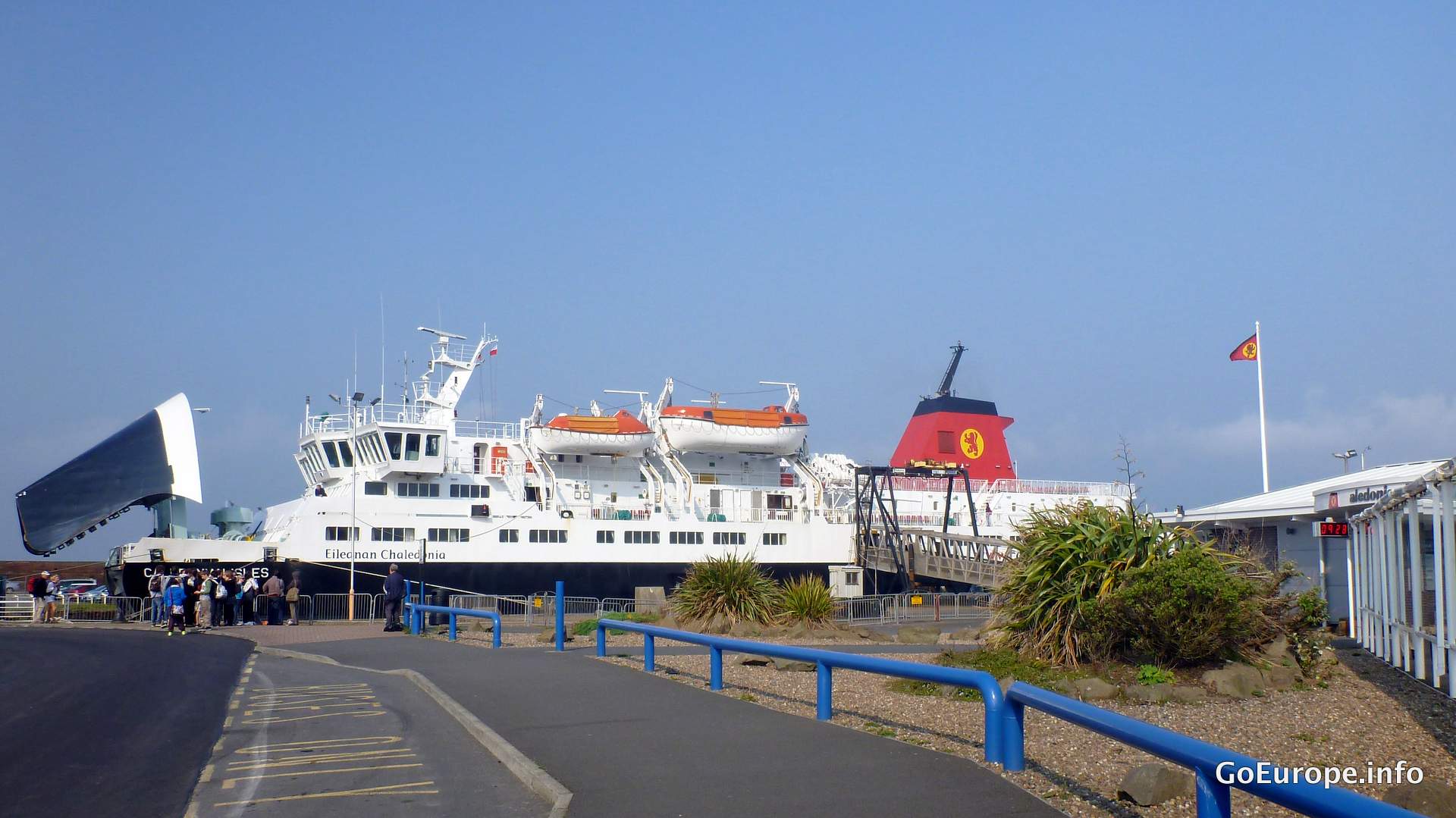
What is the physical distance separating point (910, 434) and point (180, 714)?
41.6 meters

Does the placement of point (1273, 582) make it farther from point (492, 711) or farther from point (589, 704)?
point (492, 711)

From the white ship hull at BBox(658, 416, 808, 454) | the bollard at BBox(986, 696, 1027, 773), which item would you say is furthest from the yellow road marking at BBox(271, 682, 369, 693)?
the white ship hull at BBox(658, 416, 808, 454)

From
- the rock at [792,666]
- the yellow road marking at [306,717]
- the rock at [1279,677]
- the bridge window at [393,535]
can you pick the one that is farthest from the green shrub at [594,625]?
the bridge window at [393,535]

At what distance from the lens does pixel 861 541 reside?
41000 mm

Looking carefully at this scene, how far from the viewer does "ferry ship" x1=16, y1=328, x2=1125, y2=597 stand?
32938 mm

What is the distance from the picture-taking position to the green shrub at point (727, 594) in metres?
21.1

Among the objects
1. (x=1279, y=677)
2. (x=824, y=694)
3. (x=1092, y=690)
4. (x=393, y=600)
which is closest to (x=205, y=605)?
(x=393, y=600)

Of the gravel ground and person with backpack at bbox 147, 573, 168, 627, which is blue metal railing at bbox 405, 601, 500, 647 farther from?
person with backpack at bbox 147, 573, 168, 627

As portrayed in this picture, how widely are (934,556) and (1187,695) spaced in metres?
27.2

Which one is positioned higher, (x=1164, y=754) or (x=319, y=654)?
(x=1164, y=754)

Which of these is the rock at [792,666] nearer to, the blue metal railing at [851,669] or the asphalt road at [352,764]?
the blue metal railing at [851,669]

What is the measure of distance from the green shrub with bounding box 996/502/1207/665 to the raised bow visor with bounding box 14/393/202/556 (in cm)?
2882

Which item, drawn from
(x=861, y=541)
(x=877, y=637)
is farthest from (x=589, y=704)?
(x=861, y=541)

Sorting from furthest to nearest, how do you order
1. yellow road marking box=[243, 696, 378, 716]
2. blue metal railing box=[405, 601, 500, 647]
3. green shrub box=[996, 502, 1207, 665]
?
Result: 1. blue metal railing box=[405, 601, 500, 647]
2. green shrub box=[996, 502, 1207, 665]
3. yellow road marking box=[243, 696, 378, 716]
